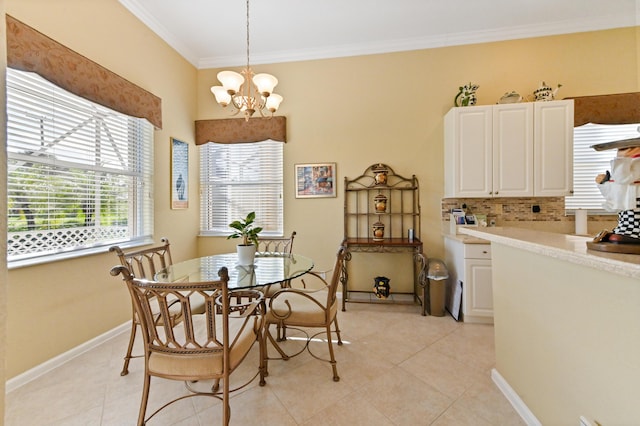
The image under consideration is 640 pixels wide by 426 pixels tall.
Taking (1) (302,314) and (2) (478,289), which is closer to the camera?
(1) (302,314)

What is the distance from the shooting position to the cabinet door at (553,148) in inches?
109

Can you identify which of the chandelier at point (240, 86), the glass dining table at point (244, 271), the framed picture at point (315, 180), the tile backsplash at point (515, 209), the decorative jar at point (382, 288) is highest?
the chandelier at point (240, 86)

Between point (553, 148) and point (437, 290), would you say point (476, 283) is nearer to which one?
point (437, 290)

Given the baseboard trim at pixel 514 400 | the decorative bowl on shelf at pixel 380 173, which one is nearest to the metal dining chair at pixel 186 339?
the baseboard trim at pixel 514 400

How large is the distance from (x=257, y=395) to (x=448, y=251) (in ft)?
8.59

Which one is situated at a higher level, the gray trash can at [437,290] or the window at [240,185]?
the window at [240,185]

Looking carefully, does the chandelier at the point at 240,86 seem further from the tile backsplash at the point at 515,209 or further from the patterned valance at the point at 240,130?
the tile backsplash at the point at 515,209

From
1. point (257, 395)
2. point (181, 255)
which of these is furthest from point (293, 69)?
point (257, 395)

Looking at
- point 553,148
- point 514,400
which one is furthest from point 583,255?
point 553,148

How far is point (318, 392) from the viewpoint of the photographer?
5.67 ft

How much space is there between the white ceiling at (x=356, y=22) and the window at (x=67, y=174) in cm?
128

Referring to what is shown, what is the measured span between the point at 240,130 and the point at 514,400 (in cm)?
381

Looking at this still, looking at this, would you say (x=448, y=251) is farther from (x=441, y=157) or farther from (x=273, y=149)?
(x=273, y=149)

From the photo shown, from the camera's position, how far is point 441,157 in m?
3.31
